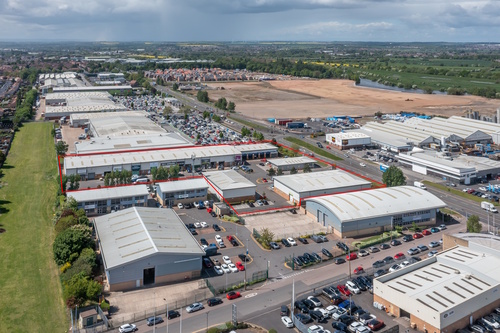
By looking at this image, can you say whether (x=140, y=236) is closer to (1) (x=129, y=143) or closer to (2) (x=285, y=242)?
(2) (x=285, y=242)

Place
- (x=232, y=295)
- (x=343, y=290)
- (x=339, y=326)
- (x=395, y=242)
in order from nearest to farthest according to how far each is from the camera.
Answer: (x=339, y=326) → (x=232, y=295) → (x=343, y=290) → (x=395, y=242)

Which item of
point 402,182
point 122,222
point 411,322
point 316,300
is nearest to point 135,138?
point 122,222

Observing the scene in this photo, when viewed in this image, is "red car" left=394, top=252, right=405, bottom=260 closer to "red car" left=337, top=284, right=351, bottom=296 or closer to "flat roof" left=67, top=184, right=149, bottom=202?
"red car" left=337, top=284, right=351, bottom=296

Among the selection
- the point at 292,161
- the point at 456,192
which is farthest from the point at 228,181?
the point at 456,192

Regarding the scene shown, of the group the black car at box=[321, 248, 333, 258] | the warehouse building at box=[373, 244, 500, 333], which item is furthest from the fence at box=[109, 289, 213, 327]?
the warehouse building at box=[373, 244, 500, 333]

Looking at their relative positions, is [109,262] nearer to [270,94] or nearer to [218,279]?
[218,279]

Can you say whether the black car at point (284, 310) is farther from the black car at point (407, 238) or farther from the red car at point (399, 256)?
the black car at point (407, 238)
